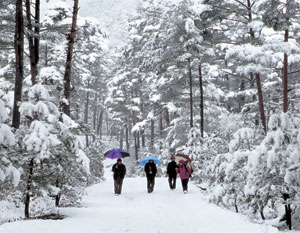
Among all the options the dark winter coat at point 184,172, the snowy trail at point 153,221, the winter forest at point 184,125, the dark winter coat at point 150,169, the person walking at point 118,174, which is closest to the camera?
the snowy trail at point 153,221

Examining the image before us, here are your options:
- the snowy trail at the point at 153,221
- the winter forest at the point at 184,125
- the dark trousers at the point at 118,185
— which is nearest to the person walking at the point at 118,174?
the dark trousers at the point at 118,185

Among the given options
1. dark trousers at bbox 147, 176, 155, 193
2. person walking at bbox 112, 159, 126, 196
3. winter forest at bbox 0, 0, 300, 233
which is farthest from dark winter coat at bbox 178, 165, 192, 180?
person walking at bbox 112, 159, 126, 196

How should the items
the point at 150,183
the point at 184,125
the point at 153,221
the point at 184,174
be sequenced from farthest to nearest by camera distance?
the point at 184,125, the point at 150,183, the point at 184,174, the point at 153,221

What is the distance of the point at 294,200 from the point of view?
24.0 feet

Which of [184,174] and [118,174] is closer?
[184,174]

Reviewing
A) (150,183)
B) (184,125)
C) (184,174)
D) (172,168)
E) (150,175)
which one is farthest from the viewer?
(184,125)

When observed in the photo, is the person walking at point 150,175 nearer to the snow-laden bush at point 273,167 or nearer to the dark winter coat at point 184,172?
the dark winter coat at point 184,172

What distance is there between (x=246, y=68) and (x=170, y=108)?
1200 centimetres

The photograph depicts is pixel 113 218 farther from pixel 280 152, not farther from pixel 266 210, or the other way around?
pixel 280 152

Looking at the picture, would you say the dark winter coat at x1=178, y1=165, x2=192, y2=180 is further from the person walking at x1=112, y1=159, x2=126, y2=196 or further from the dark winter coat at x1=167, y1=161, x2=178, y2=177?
the person walking at x1=112, y1=159, x2=126, y2=196

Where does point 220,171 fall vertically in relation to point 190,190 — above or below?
above

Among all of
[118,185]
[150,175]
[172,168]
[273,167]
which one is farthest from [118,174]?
[273,167]

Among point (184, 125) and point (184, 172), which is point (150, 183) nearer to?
point (184, 172)

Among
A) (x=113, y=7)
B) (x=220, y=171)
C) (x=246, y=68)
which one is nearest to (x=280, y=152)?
(x=220, y=171)
